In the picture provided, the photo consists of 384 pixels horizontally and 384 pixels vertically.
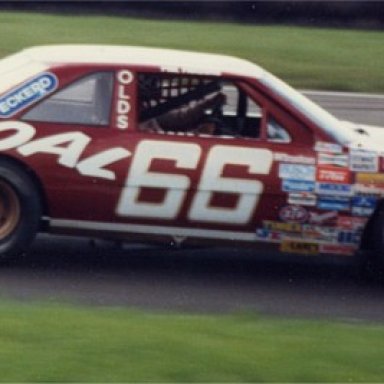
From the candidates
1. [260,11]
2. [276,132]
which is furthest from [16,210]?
[260,11]

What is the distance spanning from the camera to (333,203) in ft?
31.8

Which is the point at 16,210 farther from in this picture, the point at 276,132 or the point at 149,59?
the point at 276,132

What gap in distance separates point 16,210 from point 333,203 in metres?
2.12

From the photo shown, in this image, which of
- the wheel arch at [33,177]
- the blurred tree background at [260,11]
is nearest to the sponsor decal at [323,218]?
the wheel arch at [33,177]

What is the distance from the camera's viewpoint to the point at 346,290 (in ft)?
32.8

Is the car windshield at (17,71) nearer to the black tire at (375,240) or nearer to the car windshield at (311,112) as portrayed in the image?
the car windshield at (311,112)

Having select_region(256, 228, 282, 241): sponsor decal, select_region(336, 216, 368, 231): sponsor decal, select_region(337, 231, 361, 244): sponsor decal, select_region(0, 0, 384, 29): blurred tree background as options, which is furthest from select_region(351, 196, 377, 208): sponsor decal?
select_region(0, 0, 384, 29): blurred tree background

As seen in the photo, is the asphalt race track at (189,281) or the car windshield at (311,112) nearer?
the asphalt race track at (189,281)

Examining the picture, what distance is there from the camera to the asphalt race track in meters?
9.23

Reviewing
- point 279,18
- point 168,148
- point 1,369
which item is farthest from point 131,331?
point 279,18

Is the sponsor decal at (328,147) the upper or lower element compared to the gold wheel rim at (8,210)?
upper

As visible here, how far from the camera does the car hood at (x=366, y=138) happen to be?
9797 mm

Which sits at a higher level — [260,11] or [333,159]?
[333,159]

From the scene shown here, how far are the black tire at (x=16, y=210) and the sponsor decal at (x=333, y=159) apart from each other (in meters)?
1.91
